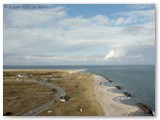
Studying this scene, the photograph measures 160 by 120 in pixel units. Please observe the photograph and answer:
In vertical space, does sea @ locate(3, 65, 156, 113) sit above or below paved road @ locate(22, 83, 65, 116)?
above

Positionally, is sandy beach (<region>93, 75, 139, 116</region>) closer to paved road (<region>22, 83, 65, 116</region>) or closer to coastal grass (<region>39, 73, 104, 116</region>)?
coastal grass (<region>39, 73, 104, 116</region>)

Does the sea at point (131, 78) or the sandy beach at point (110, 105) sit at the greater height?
the sea at point (131, 78)

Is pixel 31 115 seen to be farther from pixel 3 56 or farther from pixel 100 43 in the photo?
pixel 100 43

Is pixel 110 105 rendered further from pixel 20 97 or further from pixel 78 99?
pixel 20 97

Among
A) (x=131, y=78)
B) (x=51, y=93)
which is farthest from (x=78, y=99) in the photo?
(x=131, y=78)

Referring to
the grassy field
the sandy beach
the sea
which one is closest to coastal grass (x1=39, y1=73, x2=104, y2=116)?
the grassy field

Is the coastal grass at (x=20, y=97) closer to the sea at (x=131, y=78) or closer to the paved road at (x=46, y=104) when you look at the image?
the paved road at (x=46, y=104)

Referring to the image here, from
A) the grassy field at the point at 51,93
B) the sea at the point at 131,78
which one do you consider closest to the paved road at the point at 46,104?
the grassy field at the point at 51,93
